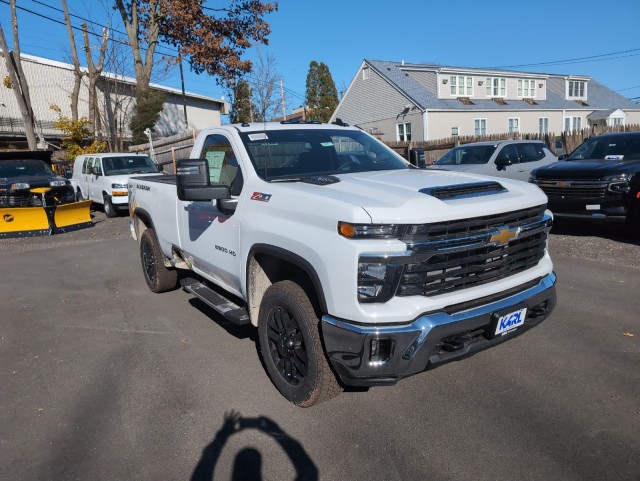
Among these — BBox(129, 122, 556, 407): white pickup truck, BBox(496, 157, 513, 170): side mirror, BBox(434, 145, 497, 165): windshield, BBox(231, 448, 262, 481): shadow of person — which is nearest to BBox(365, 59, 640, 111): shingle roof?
BBox(434, 145, 497, 165): windshield

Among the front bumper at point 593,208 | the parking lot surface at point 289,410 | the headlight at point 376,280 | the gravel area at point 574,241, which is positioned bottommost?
the parking lot surface at point 289,410

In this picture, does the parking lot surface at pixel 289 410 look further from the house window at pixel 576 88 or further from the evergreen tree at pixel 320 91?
the evergreen tree at pixel 320 91

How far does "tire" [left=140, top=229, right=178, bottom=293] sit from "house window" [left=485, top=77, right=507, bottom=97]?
32137 mm

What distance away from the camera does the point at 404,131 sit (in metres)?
31.4

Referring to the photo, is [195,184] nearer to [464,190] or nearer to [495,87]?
[464,190]

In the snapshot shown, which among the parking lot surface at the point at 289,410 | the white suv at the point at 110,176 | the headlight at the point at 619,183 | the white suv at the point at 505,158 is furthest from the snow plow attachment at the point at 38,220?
the headlight at the point at 619,183

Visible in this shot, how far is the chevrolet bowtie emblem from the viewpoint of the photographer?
310 centimetres

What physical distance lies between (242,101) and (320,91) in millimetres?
23308

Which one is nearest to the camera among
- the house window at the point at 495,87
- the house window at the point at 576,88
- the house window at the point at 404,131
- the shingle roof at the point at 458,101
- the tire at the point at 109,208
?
the tire at the point at 109,208

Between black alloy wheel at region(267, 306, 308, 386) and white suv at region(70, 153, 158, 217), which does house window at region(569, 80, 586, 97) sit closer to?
white suv at region(70, 153, 158, 217)

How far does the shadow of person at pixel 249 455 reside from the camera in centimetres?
279

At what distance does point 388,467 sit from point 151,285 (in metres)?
4.61

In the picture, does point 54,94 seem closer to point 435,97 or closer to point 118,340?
point 435,97

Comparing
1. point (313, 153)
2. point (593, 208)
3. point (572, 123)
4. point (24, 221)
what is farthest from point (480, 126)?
point (313, 153)
